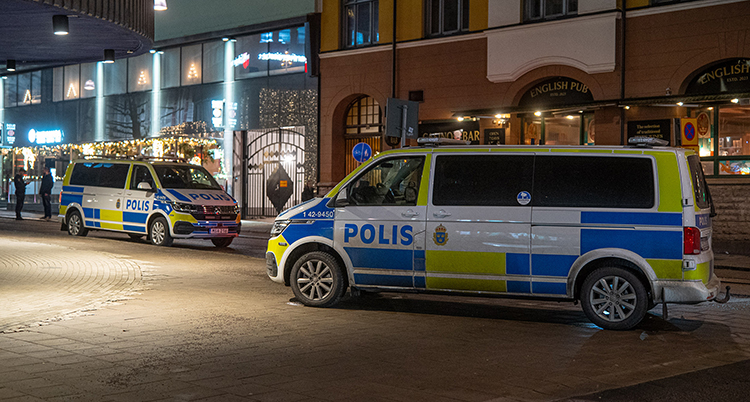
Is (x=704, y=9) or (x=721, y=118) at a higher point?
(x=704, y=9)

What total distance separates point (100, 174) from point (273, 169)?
11441 mm

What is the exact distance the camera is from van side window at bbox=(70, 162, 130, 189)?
1912 cm

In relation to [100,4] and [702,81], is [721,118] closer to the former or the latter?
→ [702,81]

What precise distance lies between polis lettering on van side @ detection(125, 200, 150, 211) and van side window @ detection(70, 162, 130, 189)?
0.53 meters

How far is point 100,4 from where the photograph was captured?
13.0m

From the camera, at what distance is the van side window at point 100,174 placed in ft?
62.7

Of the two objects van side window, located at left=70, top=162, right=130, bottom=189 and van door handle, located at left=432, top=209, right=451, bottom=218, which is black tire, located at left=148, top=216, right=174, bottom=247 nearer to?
van side window, located at left=70, top=162, right=130, bottom=189

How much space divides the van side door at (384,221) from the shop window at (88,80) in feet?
107

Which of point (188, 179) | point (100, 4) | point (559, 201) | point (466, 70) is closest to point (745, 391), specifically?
point (559, 201)

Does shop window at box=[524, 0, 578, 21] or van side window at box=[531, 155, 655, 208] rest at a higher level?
shop window at box=[524, 0, 578, 21]

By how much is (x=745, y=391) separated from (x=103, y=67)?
36.9 metres

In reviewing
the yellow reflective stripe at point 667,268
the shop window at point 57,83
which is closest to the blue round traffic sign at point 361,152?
the yellow reflective stripe at point 667,268

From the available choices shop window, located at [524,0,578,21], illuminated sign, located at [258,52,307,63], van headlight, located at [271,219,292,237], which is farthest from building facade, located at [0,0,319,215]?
van headlight, located at [271,219,292,237]

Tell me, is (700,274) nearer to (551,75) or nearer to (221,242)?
(221,242)
